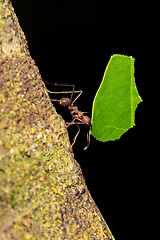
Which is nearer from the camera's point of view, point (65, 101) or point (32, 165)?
point (32, 165)

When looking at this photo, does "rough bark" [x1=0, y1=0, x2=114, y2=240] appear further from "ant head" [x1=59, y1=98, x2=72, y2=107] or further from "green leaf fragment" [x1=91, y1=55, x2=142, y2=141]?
"ant head" [x1=59, y1=98, x2=72, y2=107]

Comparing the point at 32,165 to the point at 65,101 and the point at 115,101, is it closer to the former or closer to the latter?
the point at 115,101

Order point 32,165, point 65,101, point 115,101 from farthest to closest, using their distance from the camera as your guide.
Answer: point 65,101, point 115,101, point 32,165

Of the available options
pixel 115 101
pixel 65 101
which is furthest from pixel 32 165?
pixel 65 101

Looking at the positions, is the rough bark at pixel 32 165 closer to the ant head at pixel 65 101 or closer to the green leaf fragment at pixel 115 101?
the green leaf fragment at pixel 115 101

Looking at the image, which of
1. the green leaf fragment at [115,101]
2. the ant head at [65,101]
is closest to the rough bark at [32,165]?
the green leaf fragment at [115,101]
